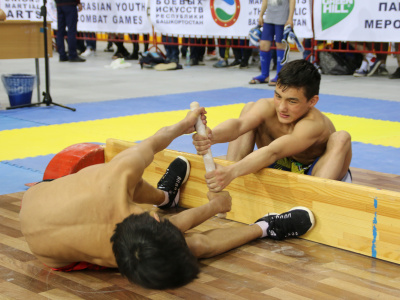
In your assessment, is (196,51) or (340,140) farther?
(196,51)

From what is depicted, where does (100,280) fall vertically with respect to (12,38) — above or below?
below

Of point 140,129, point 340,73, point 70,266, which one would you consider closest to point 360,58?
point 340,73

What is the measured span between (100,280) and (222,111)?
4749 millimetres

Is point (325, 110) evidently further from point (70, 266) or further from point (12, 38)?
point (70, 266)

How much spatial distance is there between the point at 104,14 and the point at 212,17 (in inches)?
131

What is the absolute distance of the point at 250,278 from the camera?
2.73 m

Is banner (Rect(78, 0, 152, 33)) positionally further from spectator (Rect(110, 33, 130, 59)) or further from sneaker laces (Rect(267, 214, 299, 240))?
sneaker laces (Rect(267, 214, 299, 240))

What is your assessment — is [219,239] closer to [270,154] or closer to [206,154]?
[206,154]

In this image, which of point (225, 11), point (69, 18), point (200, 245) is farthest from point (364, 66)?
point (200, 245)

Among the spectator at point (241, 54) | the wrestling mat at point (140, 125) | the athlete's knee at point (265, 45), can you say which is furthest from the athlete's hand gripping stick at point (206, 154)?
the spectator at point (241, 54)

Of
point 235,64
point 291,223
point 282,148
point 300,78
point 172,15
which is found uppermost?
point 172,15

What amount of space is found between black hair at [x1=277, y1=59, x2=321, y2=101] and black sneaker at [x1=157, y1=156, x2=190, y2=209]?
77 centimetres

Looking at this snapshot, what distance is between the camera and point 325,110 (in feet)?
24.1

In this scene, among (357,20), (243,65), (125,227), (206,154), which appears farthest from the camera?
(243,65)
